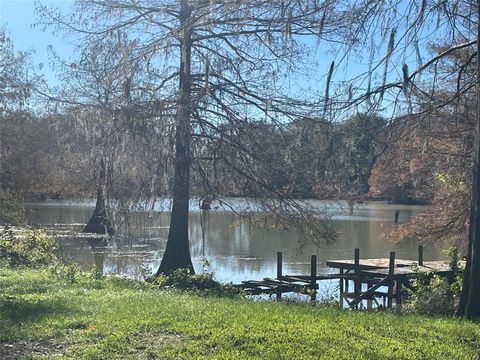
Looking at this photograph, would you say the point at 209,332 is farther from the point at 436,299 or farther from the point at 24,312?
the point at 436,299

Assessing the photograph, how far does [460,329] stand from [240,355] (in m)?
3.01

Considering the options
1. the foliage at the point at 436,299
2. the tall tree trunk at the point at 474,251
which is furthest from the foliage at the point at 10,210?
the tall tree trunk at the point at 474,251

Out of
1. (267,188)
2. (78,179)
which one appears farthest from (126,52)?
(78,179)

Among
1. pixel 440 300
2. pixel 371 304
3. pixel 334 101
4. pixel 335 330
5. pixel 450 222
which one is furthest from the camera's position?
pixel 450 222

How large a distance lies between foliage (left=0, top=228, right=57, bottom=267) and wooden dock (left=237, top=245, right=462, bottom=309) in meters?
5.98

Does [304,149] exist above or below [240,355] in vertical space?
above

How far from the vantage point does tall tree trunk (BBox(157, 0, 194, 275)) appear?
14523 millimetres

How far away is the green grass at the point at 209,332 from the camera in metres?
5.64

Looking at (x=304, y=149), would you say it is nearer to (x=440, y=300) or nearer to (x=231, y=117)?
(x=231, y=117)

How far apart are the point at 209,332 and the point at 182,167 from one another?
9058 millimetres

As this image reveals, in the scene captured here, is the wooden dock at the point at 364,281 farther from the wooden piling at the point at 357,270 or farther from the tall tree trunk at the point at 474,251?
the tall tree trunk at the point at 474,251

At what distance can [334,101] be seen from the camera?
28.0 ft

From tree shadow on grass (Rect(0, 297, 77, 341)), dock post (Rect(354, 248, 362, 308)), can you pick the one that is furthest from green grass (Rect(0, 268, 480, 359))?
dock post (Rect(354, 248, 362, 308))

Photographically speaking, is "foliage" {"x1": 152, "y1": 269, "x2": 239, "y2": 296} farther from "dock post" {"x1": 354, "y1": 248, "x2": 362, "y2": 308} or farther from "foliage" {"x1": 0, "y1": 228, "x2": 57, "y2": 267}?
"dock post" {"x1": 354, "y1": 248, "x2": 362, "y2": 308}
